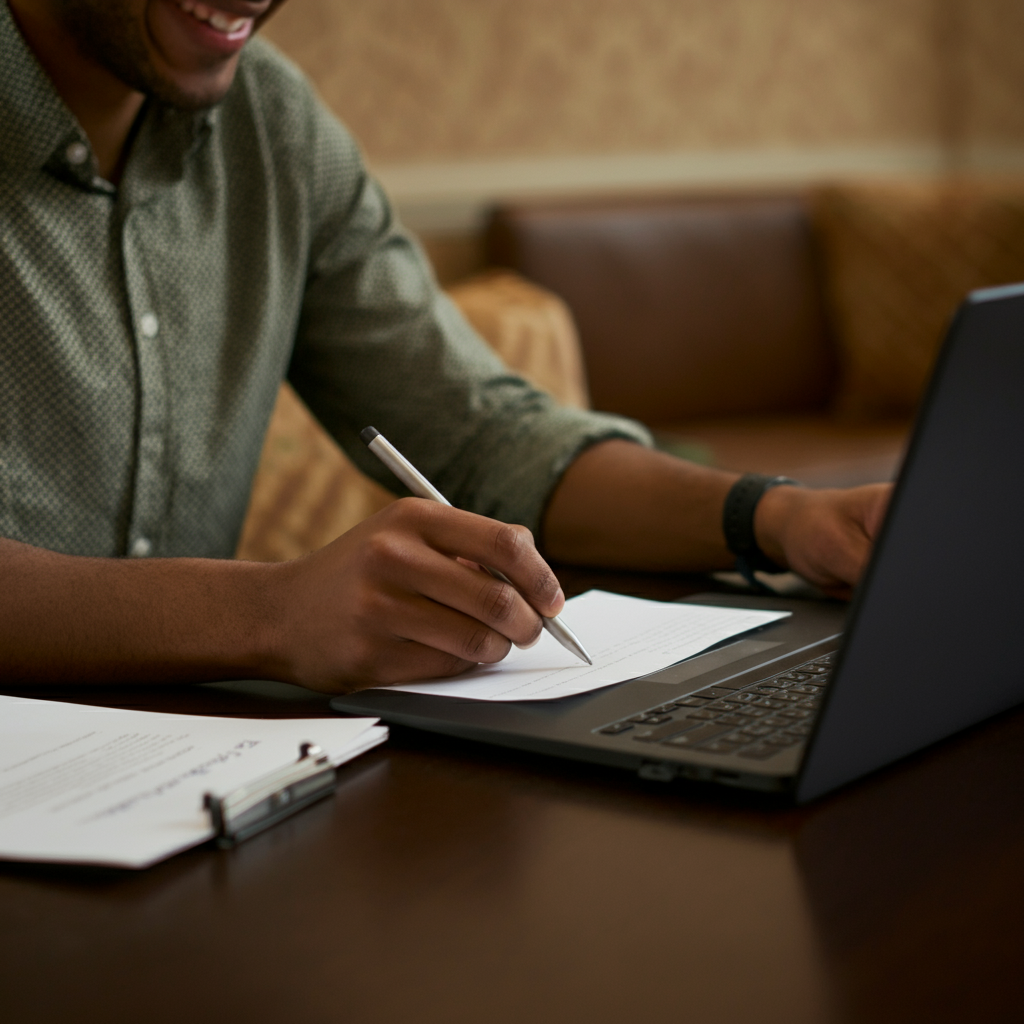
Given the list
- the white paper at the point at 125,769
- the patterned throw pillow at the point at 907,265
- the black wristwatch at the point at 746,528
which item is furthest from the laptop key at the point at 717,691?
the patterned throw pillow at the point at 907,265

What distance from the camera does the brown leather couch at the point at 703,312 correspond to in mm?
2422

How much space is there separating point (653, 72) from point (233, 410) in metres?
Result: 1.91

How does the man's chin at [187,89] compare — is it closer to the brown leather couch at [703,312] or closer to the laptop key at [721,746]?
the laptop key at [721,746]

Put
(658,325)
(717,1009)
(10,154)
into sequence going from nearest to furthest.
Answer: (717,1009) < (10,154) < (658,325)

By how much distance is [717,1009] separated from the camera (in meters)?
0.35

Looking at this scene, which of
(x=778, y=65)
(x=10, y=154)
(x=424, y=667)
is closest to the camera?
(x=424, y=667)

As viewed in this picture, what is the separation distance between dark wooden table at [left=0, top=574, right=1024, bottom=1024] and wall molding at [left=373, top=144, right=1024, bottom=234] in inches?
81.3

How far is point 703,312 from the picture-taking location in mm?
2582

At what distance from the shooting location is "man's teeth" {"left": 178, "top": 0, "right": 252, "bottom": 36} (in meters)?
0.99

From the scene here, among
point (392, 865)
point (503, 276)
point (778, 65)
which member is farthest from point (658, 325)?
point (392, 865)

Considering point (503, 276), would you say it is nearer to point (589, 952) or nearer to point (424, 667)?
point (424, 667)

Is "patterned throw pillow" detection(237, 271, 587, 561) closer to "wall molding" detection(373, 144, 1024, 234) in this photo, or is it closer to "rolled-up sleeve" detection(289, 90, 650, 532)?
"rolled-up sleeve" detection(289, 90, 650, 532)

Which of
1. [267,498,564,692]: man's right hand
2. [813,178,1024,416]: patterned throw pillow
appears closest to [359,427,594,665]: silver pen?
[267,498,564,692]: man's right hand

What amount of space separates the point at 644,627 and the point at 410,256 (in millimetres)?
659
